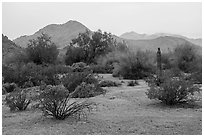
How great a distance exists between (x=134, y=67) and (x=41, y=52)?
13.9m

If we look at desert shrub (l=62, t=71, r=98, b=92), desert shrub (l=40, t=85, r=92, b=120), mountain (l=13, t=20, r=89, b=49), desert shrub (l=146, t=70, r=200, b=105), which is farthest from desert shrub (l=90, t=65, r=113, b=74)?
mountain (l=13, t=20, r=89, b=49)

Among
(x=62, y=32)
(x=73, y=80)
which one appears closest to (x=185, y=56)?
(x=73, y=80)

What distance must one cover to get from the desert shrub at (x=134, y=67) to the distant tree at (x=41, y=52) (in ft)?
38.8

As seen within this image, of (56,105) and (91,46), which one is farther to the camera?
(91,46)

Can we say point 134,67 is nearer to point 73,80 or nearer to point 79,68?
A: point 79,68

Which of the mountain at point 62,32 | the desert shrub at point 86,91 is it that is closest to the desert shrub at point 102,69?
the desert shrub at point 86,91

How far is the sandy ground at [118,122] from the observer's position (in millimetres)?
6815

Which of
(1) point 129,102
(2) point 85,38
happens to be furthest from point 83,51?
(1) point 129,102

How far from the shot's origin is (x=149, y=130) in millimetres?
6844

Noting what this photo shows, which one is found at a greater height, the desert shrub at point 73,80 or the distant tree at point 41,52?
the distant tree at point 41,52

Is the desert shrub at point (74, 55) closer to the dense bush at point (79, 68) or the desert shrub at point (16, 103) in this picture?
the dense bush at point (79, 68)

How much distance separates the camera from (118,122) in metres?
7.56

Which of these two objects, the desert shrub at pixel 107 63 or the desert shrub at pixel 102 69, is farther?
the desert shrub at pixel 107 63

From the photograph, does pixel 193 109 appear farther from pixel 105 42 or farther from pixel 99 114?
pixel 105 42
